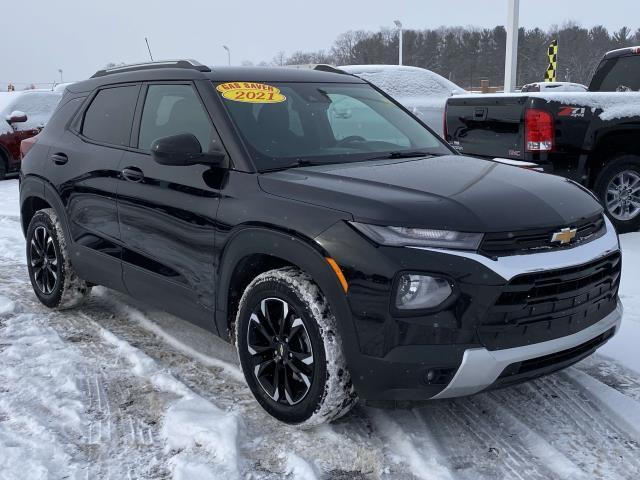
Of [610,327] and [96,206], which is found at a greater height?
[96,206]

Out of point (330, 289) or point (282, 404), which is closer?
point (330, 289)

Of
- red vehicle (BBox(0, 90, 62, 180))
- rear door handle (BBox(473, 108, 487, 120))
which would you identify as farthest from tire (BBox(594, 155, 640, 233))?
red vehicle (BBox(0, 90, 62, 180))

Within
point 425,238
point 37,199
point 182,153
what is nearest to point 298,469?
point 425,238

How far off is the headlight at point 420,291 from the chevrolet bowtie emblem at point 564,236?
1.86 ft

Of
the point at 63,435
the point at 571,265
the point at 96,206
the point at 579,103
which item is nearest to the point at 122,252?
the point at 96,206

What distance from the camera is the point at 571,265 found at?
2.85 metres

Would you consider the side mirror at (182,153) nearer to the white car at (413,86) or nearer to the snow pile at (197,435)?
the snow pile at (197,435)

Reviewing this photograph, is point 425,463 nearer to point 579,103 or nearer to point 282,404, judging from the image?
point 282,404

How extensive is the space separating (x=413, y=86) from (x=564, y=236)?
26.4 feet

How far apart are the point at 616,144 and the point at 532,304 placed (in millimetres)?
4748

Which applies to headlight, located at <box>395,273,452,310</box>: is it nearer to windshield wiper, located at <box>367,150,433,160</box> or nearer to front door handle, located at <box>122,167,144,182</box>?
windshield wiper, located at <box>367,150,433,160</box>

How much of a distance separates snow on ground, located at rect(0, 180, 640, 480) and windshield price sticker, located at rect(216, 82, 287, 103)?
4.96 ft

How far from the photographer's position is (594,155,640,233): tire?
6836 millimetres

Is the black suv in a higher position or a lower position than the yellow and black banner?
lower
